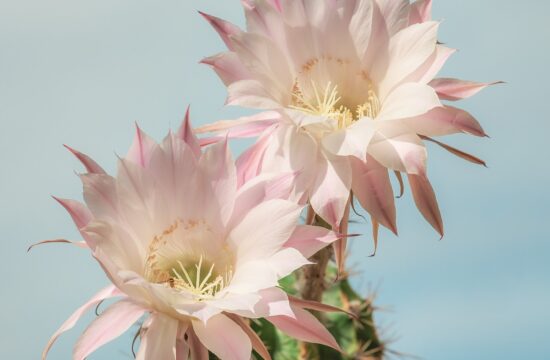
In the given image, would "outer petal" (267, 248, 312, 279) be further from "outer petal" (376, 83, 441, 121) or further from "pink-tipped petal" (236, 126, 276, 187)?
"outer petal" (376, 83, 441, 121)

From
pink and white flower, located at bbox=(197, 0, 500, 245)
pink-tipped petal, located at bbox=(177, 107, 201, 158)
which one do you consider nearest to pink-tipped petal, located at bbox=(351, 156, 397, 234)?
pink and white flower, located at bbox=(197, 0, 500, 245)

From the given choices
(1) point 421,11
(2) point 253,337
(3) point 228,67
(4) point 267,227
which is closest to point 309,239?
(4) point 267,227

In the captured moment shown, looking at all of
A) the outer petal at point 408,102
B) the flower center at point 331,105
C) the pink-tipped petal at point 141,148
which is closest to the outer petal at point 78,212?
the pink-tipped petal at point 141,148

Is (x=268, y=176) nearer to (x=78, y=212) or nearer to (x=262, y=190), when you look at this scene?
(x=262, y=190)

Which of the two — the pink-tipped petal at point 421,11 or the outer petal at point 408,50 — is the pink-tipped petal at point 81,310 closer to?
the outer petal at point 408,50

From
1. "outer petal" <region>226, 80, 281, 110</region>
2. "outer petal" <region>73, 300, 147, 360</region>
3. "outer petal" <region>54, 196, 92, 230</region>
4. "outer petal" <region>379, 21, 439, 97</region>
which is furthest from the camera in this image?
"outer petal" <region>379, 21, 439, 97</region>

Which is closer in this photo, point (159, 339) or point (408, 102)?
point (159, 339)
